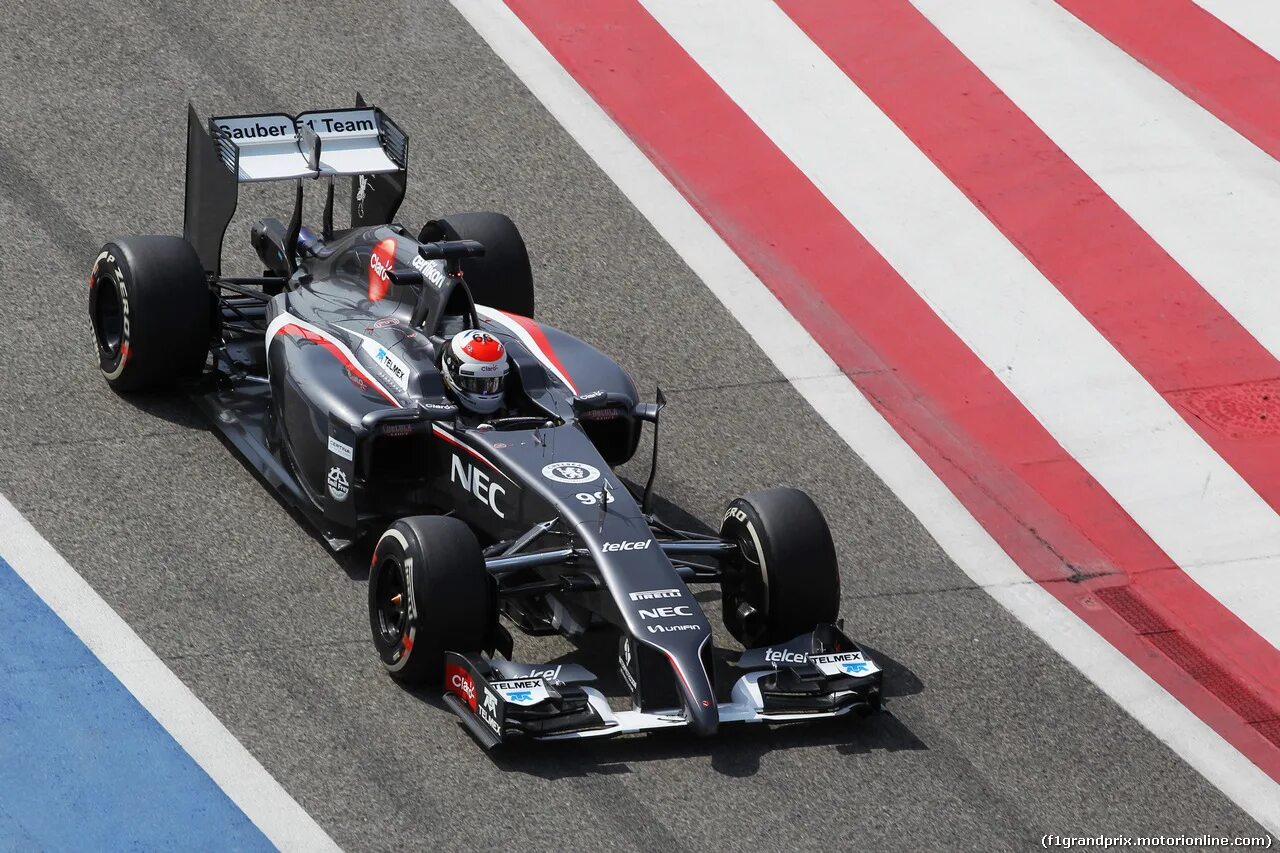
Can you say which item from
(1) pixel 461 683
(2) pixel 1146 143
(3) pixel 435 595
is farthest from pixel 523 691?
(2) pixel 1146 143

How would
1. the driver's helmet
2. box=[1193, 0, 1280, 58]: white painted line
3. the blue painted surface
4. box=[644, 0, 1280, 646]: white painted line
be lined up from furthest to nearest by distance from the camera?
1. box=[1193, 0, 1280, 58]: white painted line
2. box=[644, 0, 1280, 646]: white painted line
3. the driver's helmet
4. the blue painted surface

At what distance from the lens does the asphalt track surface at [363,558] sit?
8.74 meters

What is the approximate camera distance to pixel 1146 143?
14.9 metres

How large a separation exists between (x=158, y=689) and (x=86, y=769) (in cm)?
64

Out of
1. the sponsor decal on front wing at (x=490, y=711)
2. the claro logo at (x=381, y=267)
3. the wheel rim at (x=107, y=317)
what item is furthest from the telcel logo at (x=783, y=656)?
the wheel rim at (x=107, y=317)

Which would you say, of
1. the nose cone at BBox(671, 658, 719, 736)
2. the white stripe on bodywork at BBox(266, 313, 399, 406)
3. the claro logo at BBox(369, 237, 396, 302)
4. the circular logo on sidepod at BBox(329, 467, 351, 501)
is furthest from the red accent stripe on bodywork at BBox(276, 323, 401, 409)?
the nose cone at BBox(671, 658, 719, 736)

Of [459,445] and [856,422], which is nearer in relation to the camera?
[459,445]

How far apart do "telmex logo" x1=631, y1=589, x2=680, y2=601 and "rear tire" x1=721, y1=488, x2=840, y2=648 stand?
669 millimetres

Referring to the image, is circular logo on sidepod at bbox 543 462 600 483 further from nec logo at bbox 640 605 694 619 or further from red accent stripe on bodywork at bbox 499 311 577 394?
nec logo at bbox 640 605 694 619

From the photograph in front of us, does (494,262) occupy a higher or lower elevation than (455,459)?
higher

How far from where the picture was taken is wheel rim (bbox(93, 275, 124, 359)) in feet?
37.0

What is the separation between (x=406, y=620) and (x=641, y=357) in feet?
13.6

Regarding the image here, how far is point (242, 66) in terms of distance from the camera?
594 inches

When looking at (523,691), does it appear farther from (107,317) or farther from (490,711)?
(107,317)
